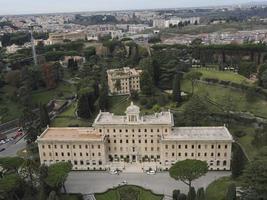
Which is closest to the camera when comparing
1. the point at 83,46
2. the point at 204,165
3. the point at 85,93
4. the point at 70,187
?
the point at 204,165

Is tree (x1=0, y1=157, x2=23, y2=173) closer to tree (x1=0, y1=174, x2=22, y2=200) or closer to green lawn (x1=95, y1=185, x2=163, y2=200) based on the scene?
tree (x1=0, y1=174, x2=22, y2=200)

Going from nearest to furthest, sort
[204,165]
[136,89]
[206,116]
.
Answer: [204,165], [206,116], [136,89]

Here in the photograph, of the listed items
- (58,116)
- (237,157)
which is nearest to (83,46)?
(58,116)

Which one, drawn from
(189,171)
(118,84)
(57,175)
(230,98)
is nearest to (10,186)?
(57,175)

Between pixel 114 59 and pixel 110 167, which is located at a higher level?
pixel 114 59

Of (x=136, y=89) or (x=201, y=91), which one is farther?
(x=136, y=89)

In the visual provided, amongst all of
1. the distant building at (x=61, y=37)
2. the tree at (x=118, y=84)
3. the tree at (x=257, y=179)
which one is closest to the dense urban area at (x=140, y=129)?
the tree at (x=257, y=179)

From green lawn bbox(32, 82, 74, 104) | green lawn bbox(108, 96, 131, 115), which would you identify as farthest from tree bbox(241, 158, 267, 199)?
green lawn bbox(32, 82, 74, 104)

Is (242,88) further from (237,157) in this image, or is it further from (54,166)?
(54,166)

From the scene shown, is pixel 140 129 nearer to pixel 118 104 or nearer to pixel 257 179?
pixel 257 179
